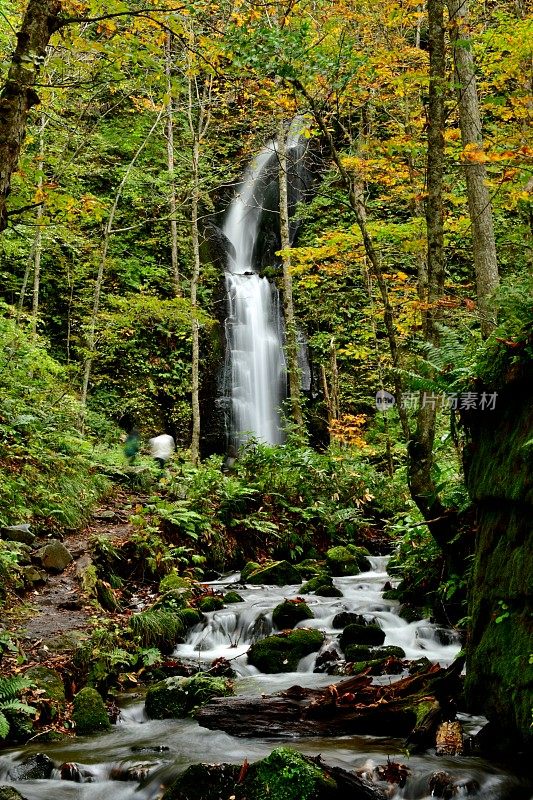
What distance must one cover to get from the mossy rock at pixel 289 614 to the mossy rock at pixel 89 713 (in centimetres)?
279

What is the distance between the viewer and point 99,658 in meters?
6.32

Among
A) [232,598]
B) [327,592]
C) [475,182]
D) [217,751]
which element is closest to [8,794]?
[217,751]

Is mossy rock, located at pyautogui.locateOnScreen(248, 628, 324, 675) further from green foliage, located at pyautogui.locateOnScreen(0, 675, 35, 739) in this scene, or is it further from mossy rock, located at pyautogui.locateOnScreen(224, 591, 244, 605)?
green foliage, located at pyautogui.locateOnScreen(0, 675, 35, 739)

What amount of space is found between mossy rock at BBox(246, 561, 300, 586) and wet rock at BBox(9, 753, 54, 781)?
18.4ft

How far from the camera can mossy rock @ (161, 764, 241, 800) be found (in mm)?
3889

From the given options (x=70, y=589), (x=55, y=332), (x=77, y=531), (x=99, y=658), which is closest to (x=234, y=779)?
(x=99, y=658)

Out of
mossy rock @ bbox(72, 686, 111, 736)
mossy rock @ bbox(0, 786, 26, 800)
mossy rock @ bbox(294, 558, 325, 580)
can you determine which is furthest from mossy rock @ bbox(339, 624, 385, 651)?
mossy rock @ bbox(0, 786, 26, 800)

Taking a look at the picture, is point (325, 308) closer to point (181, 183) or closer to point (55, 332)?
point (181, 183)

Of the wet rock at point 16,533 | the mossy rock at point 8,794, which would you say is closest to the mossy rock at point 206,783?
the mossy rock at point 8,794

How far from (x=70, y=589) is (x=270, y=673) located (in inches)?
102

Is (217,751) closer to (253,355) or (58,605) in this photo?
(58,605)

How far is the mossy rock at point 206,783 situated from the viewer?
389cm

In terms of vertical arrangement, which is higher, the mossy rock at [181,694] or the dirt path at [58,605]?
the dirt path at [58,605]

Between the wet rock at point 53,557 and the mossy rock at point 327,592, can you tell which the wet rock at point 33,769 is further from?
the mossy rock at point 327,592
